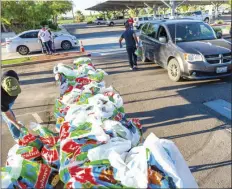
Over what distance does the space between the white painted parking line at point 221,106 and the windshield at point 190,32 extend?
2471mm

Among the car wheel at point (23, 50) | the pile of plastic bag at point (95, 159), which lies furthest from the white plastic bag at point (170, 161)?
the car wheel at point (23, 50)

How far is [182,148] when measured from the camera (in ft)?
11.7

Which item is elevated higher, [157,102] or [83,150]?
[83,150]

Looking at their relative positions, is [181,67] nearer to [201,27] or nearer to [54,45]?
[201,27]

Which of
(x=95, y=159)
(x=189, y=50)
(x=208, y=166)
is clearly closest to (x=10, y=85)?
(x=95, y=159)

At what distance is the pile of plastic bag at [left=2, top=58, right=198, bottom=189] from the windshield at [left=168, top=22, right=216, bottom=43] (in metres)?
4.47

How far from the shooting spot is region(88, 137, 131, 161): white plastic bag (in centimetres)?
232

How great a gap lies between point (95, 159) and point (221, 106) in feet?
11.6

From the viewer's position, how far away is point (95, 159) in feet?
7.57

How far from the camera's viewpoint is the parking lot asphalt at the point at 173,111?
129 inches

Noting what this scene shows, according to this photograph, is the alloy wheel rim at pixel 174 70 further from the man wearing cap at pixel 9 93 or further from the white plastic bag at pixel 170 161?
the white plastic bag at pixel 170 161

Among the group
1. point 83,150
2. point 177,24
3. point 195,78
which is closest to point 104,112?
point 83,150

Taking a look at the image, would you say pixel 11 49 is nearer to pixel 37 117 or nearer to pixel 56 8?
pixel 37 117

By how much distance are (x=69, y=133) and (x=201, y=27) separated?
601 centimetres
